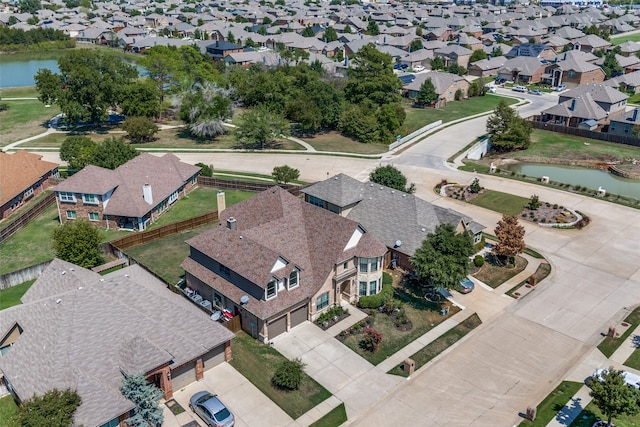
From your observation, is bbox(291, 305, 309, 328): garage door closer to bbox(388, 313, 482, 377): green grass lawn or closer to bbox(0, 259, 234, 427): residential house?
bbox(0, 259, 234, 427): residential house

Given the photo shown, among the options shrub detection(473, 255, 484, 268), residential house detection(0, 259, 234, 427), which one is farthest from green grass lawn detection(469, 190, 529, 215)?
residential house detection(0, 259, 234, 427)

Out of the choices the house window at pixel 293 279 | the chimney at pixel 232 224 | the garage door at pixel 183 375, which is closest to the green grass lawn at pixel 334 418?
the garage door at pixel 183 375

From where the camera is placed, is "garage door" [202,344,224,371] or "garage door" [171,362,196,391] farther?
"garage door" [202,344,224,371]

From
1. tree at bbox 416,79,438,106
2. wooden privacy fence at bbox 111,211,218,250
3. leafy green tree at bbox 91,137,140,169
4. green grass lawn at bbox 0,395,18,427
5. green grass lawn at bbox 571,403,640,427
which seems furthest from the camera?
tree at bbox 416,79,438,106

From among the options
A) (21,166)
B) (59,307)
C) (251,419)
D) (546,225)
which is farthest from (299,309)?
(21,166)

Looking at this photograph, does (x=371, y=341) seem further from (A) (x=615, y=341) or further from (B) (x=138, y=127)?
(B) (x=138, y=127)

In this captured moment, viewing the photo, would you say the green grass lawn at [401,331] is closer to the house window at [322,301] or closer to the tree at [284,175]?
the house window at [322,301]
